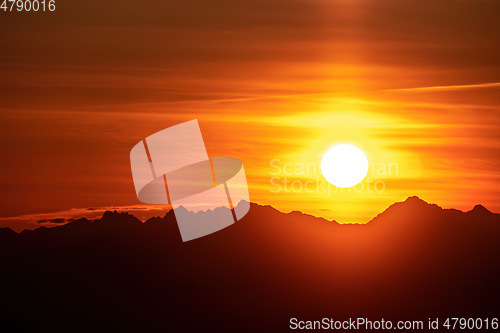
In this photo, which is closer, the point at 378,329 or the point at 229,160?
the point at 229,160

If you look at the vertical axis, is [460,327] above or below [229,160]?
above

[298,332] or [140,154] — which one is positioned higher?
[298,332]

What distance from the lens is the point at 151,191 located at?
40625 mm

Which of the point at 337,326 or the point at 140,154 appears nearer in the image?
the point at 140,154

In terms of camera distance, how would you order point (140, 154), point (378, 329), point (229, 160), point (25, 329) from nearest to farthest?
point (140, 154) < point (229, 160) < point (378, 329) < point (25, 329)

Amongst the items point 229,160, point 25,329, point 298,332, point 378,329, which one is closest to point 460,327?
point 378,329

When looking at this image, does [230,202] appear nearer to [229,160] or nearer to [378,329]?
[229,160]

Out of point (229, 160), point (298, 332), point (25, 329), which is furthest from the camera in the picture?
point (25, 329)

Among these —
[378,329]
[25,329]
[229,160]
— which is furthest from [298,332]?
[229,160]

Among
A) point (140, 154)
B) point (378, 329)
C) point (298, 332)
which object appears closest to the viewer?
point (140, 154)

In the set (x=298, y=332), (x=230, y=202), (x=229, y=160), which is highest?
(x=298, y=332)

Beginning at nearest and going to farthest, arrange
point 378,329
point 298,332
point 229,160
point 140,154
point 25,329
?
point 140,154, point 229,160, point 298,332, point 378,329, point 25,329

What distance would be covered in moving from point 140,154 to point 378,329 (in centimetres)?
15394

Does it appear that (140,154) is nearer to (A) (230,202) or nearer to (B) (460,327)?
(A) (230,202)
